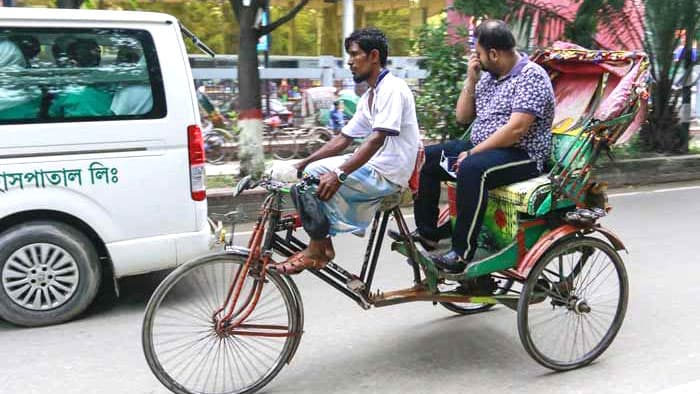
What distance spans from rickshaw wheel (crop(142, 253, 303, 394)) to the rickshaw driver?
3.04ft

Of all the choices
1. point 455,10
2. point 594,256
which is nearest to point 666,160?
point 455,10

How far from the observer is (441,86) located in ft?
31.3

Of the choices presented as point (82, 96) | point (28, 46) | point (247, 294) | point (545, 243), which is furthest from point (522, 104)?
point (28, 46)

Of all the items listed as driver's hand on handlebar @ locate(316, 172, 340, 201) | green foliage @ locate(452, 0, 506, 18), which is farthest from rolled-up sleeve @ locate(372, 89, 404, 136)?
green foliage @ locate(452, 0, 506, 18)

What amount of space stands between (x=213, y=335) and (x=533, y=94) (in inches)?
81.7

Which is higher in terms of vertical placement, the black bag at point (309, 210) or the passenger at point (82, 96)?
the passenger at point (82, 96)

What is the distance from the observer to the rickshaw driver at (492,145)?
3.74m

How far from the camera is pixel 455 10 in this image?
31.9 ft

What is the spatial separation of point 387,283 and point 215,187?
382 centimetres

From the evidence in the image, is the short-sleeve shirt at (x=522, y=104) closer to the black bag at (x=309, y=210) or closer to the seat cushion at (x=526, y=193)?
the seat cushion at (x=526, y=193)

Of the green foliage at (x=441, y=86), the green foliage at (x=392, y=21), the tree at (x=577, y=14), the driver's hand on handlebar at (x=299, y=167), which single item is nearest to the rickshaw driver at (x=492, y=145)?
the driver's hand on handlebar at (x=299, y=167)

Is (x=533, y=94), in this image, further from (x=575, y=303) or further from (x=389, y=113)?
(x=575, y=303)

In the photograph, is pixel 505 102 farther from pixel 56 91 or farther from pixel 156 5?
pixel 156 5

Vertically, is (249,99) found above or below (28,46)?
below
